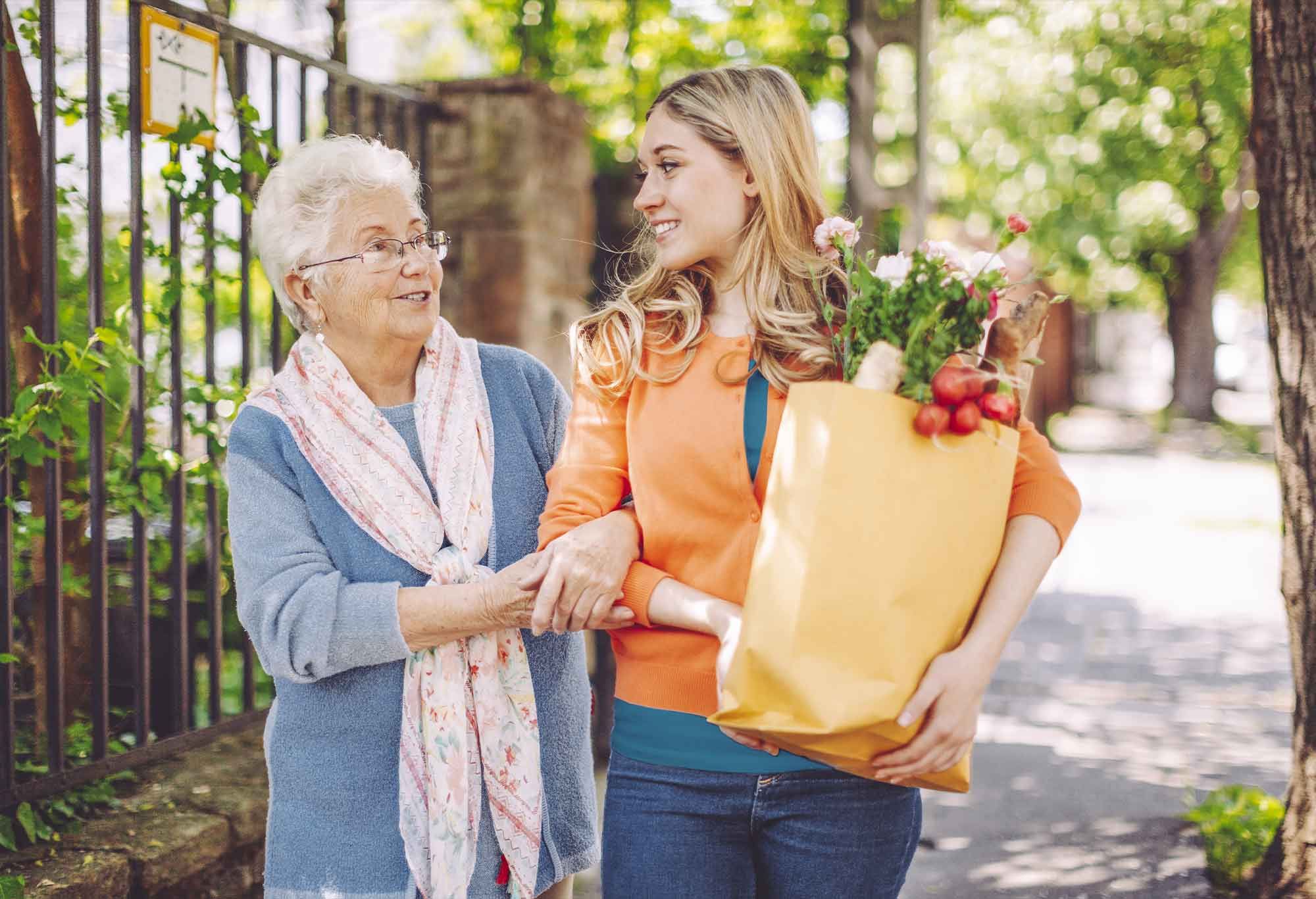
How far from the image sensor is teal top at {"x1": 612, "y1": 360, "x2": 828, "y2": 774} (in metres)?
1.87

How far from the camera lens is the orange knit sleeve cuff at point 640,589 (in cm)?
185

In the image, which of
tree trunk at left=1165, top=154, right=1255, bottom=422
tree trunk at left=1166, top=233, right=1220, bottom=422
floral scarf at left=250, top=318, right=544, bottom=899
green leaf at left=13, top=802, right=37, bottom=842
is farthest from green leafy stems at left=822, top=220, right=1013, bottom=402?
tree trunk at left=1166, top=233, right=1220, bottom=422

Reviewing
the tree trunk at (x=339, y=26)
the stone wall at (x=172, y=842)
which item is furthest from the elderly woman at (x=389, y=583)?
the tree trunk at (x=339, y=26)

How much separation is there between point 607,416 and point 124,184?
260cm

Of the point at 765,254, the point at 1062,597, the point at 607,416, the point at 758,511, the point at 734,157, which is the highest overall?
the point at 734,157

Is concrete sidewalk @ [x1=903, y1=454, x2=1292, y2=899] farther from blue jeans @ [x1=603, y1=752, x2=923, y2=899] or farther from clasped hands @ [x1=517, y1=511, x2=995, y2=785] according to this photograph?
clasped hands @ [x1=517, y1=511, x2=995, y2=785]

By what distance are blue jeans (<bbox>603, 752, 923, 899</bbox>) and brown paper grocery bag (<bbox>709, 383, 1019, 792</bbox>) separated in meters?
0.31

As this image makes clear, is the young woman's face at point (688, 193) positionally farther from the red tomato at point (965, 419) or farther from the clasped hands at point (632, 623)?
the red tomato at point (965, 419)

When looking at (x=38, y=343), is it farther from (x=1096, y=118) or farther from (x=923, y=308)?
(x=1096, y=118)

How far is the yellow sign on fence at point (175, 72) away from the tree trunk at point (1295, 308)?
274 cm

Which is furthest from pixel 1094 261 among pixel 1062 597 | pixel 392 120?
pixel 392 120

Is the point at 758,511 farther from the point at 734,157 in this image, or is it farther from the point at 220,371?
the point at 220,371

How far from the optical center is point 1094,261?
2189 centimetres

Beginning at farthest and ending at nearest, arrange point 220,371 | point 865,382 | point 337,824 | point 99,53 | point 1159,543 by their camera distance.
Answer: point 1159,543 → point 220,371 → point 99,53 → point 337,824 → point 865,382
